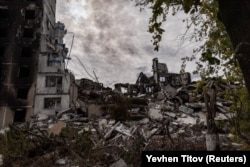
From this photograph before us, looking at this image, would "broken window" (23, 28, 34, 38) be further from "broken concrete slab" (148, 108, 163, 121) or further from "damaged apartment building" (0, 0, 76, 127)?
"broken concrete slab" (148, 108, 163, 121)

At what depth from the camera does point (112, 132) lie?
18.8 m

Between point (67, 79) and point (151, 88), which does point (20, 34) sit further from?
point (151, 88)

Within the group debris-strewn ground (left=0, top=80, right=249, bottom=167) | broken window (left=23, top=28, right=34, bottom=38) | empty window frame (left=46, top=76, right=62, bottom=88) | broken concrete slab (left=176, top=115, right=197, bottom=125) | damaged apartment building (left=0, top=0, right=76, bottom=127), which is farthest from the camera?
broken window (left=23, top=28, right=34, bottom=38)

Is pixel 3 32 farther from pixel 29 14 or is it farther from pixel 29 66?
pixel 29 66

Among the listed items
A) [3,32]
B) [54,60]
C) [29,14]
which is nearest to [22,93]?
[54,60]

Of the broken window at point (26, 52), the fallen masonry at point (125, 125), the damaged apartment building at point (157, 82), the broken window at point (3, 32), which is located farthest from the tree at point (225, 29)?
the broken window at point (3, 32)

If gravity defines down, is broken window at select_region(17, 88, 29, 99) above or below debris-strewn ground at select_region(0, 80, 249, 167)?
above

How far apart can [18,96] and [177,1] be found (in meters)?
33.5

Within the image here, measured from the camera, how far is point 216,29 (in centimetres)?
676

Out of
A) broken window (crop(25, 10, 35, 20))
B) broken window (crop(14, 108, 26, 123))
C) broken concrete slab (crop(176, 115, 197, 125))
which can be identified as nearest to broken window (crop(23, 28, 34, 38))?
broken window (crop(25, 10, 35, 20))

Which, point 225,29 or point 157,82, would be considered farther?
point 157,82

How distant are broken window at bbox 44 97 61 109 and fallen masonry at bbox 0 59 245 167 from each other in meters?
1.22

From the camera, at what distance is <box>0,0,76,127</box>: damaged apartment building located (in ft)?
107

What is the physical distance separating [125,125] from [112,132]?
3.49 m
